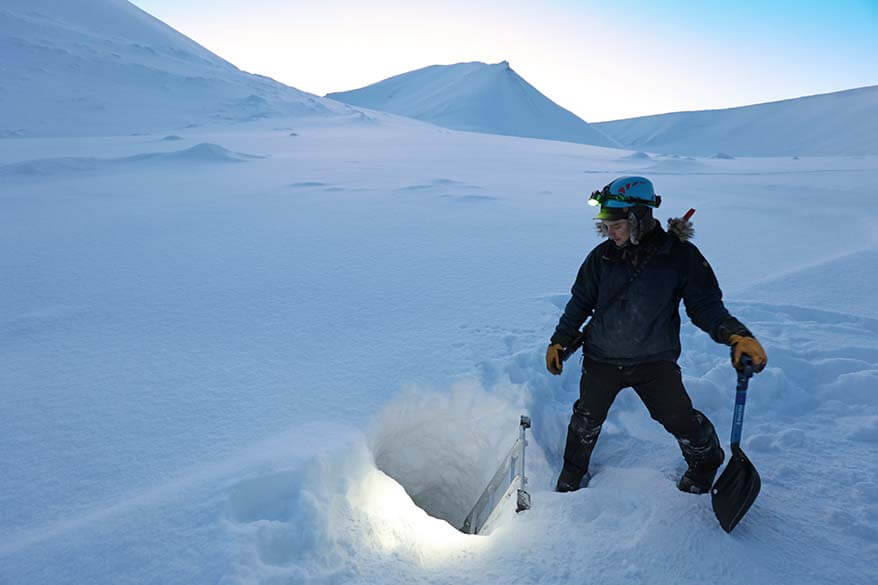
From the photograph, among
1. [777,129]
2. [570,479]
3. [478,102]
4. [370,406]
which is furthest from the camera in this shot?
[478,102]

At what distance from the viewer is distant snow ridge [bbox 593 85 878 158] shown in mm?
43938

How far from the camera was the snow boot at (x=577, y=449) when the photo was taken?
2.40 metres

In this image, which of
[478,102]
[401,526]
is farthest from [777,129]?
[401,526]

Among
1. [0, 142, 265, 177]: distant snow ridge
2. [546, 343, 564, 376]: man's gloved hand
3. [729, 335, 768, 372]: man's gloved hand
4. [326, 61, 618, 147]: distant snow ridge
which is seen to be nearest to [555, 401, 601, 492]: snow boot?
A: [546, 343, 564, 376]: man's gloved hand

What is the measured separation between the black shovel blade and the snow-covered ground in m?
0.08

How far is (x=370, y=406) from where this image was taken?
2.84 meters

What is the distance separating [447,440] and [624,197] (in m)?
2.10

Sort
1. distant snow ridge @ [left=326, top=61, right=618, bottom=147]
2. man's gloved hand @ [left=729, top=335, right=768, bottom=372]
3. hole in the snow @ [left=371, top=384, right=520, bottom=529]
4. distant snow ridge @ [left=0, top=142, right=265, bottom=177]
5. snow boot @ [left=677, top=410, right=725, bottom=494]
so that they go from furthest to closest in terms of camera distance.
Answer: distant snow ridge @ [left=326, top=61, right=618, bottom=147] → distant snow ridge @ [left=0, top=142, right=265, bottom=177] → hole in the snow @ [left=371, top=384, right=520, bottom=529] → snow boot @ [left=677, top=410, right=725, bottom=494] → man's gloved hand @ [left=729, top=335, right=768, bottom=372]

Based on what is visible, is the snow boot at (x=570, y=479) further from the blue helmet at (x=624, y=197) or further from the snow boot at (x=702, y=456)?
the blue helmet at (x=624, y=197)

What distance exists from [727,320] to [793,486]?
3.11ft

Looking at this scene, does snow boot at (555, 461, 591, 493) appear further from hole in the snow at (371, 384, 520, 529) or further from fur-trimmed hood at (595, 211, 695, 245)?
fur-trimmed hood at (595, 211, 695, 245)

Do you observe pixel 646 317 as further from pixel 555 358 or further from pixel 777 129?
pixel 777 129

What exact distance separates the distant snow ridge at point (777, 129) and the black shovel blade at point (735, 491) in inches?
1967

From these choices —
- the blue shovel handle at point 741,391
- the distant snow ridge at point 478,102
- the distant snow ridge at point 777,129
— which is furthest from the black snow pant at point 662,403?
the distant snow ridge at point 478,102
